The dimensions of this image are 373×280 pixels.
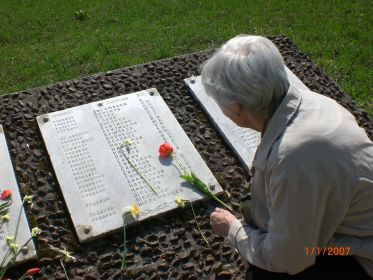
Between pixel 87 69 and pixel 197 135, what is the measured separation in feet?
7.39

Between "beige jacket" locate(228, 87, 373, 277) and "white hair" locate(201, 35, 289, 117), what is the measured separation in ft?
0.36

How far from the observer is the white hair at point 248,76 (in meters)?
2.13

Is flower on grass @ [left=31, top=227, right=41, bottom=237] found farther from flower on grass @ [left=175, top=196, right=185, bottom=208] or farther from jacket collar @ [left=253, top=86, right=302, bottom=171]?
jacket collar @ [left=253, top=86, right=302, bottom=171]

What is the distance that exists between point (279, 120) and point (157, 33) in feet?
15.6

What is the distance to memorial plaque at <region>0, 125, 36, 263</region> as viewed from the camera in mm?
3182

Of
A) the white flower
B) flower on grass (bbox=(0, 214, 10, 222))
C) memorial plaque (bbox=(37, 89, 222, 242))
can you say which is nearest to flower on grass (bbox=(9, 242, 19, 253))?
the white flower

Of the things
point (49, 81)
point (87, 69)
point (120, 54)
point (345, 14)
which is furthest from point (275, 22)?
point (49, 81)

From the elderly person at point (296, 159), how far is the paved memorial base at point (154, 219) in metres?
0.97

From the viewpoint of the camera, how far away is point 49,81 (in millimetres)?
5508

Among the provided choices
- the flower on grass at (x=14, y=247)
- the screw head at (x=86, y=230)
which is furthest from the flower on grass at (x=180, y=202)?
the flower on grass at (x=14, y=247)

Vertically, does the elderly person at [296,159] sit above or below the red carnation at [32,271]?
below
